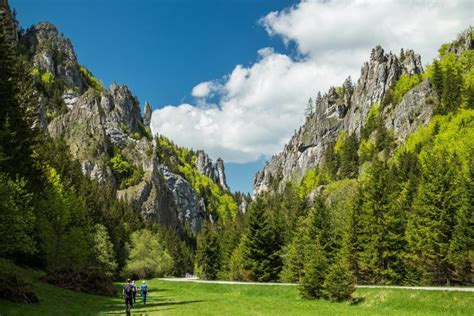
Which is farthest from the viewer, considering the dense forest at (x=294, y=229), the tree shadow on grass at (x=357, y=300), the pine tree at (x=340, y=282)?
the dense forest at (x=294, y=229)

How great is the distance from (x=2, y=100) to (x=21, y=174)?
26.2 ft

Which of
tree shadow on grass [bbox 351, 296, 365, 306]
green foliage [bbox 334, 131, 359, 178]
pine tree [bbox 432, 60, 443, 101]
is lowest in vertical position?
tree shadow on grass [bbox 351, 296, 365, 306]

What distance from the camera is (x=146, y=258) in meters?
117

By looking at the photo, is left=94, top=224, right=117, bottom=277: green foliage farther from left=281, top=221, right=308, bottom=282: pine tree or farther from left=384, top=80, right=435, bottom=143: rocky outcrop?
left=384, top=80, right=435, bottom=143: rocky outcrop

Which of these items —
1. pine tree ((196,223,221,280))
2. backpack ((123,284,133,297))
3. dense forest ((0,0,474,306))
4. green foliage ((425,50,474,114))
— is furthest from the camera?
green foliage ((425,50,474,114))

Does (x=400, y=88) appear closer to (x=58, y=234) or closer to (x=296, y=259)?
(x=296, y=259)

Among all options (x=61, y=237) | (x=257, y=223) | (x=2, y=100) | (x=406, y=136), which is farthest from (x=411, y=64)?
(x=2, y=100)

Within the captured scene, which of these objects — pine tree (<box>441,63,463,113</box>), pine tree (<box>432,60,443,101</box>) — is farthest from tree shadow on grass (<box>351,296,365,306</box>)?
pine tree (<box>432,60,443,101</box>)

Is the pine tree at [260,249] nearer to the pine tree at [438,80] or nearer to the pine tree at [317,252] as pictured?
the pine tree at [317,252]

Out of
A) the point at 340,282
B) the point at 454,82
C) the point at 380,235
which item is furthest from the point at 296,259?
the point at 454,82

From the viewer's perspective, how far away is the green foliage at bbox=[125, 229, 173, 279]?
11469 centimetres

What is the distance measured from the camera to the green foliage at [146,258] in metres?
115

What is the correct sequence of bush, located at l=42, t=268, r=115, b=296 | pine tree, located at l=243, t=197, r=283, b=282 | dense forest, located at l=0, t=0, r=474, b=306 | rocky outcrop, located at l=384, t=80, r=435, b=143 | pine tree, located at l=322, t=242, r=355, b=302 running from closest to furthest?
pine tree, located at l=322, t=242, r=355, b=302
dense forest, located at l=0, t=0, r=474, b=306
bush, located at l=42, t=268, r=115, b=296
pine tree, located at l=243, t=197, r=283, b=282
rocky outcrop, located at l=384, t=80, r=435, b=143

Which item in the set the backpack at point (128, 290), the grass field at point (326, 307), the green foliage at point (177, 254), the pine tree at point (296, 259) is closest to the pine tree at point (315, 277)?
the grass field at point (326, 307)
